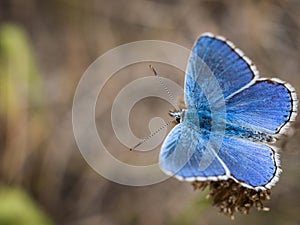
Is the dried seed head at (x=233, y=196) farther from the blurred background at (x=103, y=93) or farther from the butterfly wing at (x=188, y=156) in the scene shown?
the blurred background at (x=103, y=93)

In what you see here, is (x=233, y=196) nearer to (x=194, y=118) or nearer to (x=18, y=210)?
(x=194, y=118)

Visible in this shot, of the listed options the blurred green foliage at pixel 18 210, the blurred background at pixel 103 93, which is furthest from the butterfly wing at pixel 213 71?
the blurred green foliage at pixel 18 210

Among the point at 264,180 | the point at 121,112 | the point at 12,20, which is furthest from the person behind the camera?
the point at 12,20

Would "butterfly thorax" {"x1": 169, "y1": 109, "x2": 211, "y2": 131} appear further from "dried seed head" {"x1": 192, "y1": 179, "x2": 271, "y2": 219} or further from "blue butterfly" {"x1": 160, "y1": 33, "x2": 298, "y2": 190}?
"dried seed head" {"x1": 192, "y1": 179, "x2": 271, "y2": 219}

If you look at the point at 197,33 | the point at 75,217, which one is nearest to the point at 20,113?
the point at 75,217

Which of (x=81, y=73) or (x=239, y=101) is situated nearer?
(x=239, y=101)

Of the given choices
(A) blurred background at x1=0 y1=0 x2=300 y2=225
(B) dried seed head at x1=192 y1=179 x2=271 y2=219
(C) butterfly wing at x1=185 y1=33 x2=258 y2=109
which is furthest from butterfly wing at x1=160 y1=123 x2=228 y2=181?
(A) blurred background at x1=0 y1=0 x2=300 y2=225

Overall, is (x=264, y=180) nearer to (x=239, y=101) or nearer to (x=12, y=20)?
(x=239, y=101)
